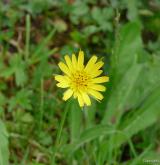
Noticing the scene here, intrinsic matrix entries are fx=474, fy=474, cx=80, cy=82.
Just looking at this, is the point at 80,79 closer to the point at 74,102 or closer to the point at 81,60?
the point at 81,60

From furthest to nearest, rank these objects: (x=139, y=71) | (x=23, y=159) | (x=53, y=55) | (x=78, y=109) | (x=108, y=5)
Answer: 1. (x=108, y=5)
2. (x=53, y=55)
3. (x=139, y=71)
4. (x=78, y=109)
5. (x=23, y=159)

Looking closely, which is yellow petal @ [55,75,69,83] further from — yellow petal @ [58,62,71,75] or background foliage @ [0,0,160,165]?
background foliage @ [0,0,160,165]

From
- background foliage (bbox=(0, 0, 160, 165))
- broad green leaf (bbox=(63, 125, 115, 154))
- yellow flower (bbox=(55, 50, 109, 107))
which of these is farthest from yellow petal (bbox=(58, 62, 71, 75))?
broad green leaf (bbox=(63, 125, 115, 154))

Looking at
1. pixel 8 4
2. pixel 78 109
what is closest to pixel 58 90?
pixel 78 109

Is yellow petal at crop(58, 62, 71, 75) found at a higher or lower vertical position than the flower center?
higher

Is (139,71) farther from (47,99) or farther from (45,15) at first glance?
(45,15)
